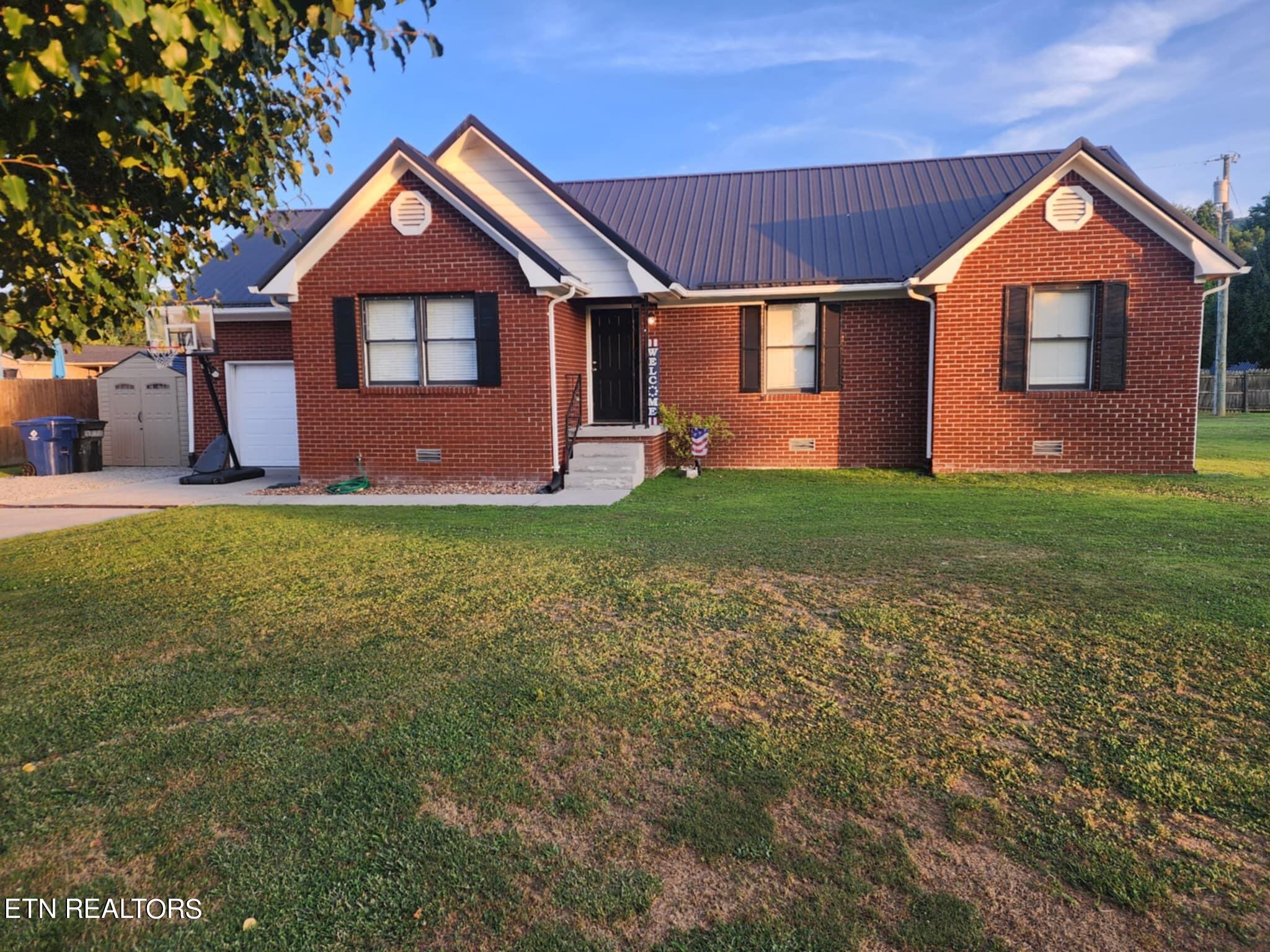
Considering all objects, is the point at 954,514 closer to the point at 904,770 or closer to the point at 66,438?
the point at 904,770

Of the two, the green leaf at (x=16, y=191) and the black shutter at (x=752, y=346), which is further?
the black shutter at (x=752, y=346)

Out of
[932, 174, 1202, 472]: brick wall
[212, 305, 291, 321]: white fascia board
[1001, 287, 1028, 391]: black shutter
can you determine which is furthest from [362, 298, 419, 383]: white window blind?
[1001, 287, 1028, 391]: black shutter

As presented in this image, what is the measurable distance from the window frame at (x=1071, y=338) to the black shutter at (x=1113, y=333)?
0.12 metres

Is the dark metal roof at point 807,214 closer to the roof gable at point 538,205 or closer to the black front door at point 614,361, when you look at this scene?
the black front door at point 614,361

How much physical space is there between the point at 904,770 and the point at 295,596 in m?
4.37

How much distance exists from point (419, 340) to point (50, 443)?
803 centimetres

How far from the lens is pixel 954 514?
888 centimetres

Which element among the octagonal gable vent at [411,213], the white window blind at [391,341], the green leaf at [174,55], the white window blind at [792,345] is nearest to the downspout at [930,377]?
the white window blind at [792,345]

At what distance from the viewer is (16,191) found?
2.90 m

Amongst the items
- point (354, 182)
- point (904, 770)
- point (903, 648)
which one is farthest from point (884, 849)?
point (354, 182)

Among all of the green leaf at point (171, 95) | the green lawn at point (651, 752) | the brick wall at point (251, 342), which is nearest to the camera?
the green lawn at point (651, 752)

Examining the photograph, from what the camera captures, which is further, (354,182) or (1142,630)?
(354,182)

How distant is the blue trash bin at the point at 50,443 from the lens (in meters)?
14.6

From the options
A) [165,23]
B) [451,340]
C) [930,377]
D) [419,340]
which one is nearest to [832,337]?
[930,377]
